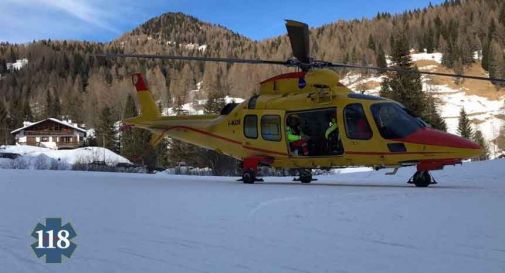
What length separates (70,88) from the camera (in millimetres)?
152500

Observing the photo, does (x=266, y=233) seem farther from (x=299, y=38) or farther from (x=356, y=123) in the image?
(x=356, y=123)

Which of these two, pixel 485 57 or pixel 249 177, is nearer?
pixel 249 177

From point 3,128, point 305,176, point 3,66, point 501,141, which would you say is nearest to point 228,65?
point 3,128

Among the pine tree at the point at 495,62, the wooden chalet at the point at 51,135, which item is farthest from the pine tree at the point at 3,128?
the pine tree at the point at 495,62

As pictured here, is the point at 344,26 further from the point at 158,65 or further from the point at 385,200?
the point at 385,200

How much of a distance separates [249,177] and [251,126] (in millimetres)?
1594

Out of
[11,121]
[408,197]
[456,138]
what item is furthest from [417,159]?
[11,121]

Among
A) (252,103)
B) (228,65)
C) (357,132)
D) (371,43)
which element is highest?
(371,43)

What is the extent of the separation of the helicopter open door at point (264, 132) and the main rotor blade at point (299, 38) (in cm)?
180

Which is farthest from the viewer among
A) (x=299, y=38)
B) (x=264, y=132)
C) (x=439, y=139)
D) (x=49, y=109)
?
(x=49, y=109)

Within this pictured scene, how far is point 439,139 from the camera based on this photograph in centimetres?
1098

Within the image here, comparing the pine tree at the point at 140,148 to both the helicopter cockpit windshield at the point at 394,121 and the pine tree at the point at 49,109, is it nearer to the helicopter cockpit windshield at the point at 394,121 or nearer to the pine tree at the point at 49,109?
the helicopter cockpit windshield at the point at 394,121

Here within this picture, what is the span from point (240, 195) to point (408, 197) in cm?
289

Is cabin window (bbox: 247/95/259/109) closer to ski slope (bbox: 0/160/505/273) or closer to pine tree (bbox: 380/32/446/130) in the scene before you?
ski slope (bbox: 0/160/505/273)
